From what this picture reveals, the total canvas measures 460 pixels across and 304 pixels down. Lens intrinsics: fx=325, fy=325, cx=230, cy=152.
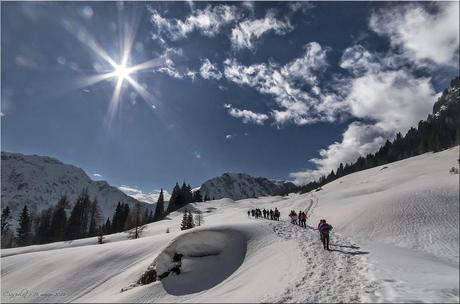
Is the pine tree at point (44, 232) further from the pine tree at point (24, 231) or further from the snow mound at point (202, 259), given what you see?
the snow mound at point (202, 259)

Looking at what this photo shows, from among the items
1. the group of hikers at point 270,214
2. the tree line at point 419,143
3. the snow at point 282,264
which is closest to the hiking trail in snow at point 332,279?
the snow at point 282,264

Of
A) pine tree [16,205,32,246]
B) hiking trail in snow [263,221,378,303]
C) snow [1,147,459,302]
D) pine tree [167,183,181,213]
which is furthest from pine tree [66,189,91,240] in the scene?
hiking trail in snow [263,221,378,303]

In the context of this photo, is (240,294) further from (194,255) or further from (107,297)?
(107,297)

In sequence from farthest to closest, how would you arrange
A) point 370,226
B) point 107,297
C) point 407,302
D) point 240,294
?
point 370,226, point 107,297, point 240,294, point 407,302

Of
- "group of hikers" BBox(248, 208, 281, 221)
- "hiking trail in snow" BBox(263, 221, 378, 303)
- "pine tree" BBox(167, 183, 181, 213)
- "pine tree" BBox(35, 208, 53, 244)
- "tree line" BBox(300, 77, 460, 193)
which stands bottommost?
"hiking trail in snow" BBox(263, 221, 378, 303)

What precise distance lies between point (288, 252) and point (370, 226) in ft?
45.4

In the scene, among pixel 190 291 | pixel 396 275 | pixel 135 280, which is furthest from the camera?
pixel 135 280

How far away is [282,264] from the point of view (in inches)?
712

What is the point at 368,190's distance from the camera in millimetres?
66000

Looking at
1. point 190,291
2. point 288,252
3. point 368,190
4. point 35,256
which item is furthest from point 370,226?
point 368,190

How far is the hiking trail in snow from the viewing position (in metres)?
12.0

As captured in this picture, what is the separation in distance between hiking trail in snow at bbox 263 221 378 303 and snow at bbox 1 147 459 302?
1.6 inches

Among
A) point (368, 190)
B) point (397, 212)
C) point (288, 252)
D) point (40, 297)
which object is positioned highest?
point (368, 190)

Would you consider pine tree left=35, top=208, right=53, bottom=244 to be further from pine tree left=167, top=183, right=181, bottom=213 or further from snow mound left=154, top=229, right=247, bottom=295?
snow mound left=154, top=229, right=247, bottom=295
